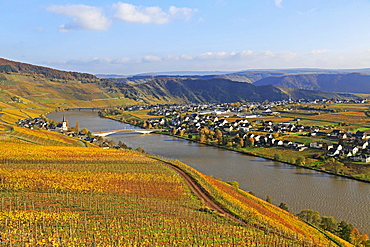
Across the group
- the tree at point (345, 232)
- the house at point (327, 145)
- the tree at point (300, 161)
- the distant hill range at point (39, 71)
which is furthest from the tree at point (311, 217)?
the distant hill range at point (39, 71)

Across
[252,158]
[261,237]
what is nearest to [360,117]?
[252,158]

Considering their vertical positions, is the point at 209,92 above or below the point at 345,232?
above

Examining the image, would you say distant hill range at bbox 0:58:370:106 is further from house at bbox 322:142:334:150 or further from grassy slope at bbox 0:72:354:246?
house at bbox 322:142:334:150

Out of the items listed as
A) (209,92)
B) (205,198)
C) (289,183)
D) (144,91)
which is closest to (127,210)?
(205,198)

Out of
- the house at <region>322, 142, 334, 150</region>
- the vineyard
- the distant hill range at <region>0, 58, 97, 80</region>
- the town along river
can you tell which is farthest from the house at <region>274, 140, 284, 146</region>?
the distant hill range at <region>0, 58, 97, 80</region>

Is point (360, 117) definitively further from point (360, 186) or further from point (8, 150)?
point (8, 150)

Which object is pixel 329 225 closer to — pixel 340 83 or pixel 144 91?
pixel 144 91
